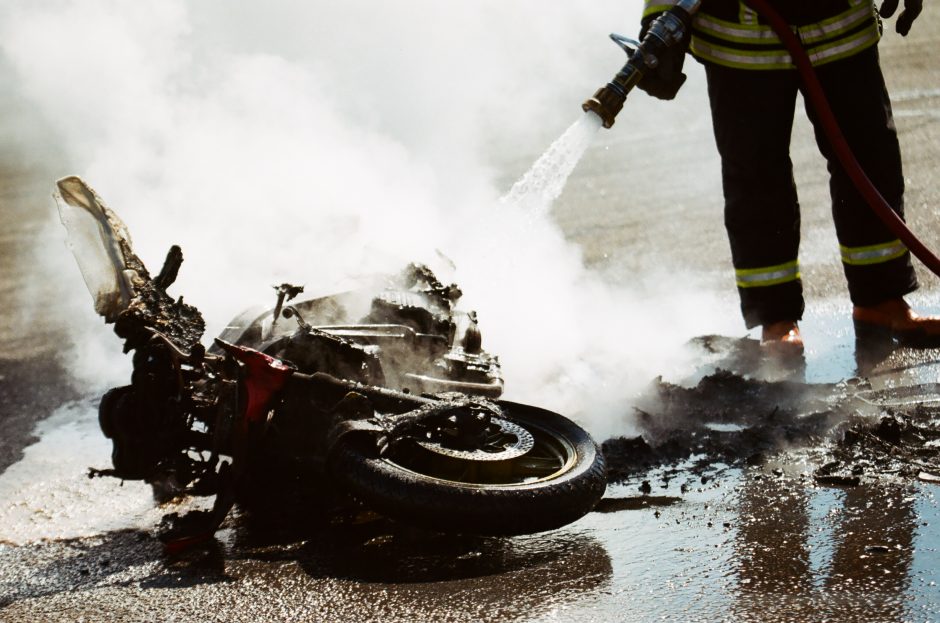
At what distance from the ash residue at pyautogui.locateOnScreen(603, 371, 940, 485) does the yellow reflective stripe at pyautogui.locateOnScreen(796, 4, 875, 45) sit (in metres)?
1.65

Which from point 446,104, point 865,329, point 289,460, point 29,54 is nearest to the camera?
point 289,460

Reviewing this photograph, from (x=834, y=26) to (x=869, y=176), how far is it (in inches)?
28.8

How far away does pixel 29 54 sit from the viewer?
978 cm

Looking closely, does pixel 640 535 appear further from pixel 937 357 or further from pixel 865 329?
pixel 865 329

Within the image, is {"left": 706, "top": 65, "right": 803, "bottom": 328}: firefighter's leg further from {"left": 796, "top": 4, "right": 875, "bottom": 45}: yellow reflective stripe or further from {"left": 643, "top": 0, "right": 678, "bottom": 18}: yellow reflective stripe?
{"left": 643, "top": 0, "right": 678, "bottom": 18}: yellow reflective stripe

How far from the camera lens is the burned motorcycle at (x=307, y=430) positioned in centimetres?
327

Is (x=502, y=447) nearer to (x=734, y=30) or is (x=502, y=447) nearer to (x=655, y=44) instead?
(x=655, y=44)

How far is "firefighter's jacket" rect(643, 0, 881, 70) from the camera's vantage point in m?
Answer: 5.28

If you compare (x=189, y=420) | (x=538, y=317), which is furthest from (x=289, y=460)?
(x=538, y=317)

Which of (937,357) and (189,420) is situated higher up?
(937,357)

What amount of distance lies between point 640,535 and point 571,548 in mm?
228

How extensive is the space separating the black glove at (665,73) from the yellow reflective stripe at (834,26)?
0.55 m

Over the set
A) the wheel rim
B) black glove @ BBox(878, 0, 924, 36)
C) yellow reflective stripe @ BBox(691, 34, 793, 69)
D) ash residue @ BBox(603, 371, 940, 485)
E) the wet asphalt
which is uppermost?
black glove @ BBox(878, 0, 924, 36)

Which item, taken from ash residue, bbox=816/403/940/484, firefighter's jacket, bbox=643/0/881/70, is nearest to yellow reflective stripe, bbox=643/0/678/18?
firefighter's jacket, bbox=643/0/881/70
